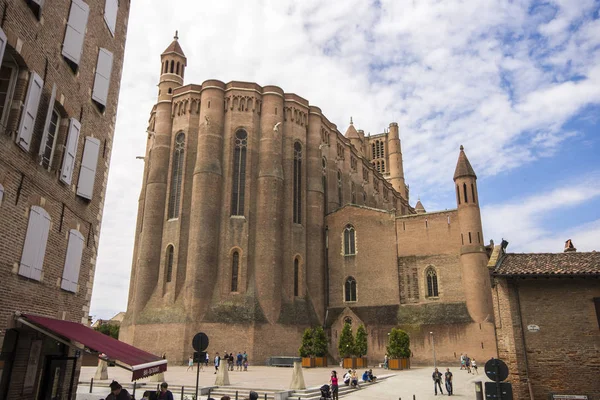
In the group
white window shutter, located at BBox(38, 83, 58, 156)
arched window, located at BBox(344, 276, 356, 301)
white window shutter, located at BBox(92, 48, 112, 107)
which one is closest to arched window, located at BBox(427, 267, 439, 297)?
arched window, located at BBox(344, 276, 356, 301)

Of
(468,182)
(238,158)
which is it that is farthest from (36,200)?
(468,182)

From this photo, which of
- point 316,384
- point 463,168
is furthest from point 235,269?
point 463,168

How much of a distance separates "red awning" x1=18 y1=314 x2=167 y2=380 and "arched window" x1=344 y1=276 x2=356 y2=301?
1143 inches

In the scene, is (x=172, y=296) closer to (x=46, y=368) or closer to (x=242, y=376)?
(x=242, y=376)

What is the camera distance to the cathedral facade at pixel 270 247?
3362 cm

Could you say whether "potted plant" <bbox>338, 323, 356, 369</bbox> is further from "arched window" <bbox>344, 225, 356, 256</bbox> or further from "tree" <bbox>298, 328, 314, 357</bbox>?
"arched window" <bbox>344, 225, 356, 256</bbox>

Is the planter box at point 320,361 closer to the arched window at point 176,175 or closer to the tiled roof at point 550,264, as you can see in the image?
the arched window at point 176,175

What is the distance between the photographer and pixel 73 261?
1207cm

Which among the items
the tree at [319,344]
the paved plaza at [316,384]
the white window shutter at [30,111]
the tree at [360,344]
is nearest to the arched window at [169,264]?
the paved plaza at [316,384]

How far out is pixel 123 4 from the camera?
15719 millimetres

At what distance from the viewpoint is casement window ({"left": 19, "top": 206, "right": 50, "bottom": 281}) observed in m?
9.98

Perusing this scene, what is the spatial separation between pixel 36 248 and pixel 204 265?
2389 centimetres

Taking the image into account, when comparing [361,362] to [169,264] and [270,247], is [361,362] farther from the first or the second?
[169,264]

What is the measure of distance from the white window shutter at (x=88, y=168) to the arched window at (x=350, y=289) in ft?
95.4
